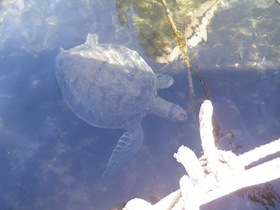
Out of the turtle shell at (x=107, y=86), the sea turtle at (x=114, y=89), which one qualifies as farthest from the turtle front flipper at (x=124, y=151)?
the turtle shell at (x=107, y=86)

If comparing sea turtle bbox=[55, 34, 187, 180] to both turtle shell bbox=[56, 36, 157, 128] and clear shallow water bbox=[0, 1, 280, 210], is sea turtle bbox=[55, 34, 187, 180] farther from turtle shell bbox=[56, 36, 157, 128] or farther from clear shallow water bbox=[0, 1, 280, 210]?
clear shallow water bbox=[0, 1, 280, 210]

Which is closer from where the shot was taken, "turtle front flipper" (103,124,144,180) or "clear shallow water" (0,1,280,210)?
"clear shallow water" (0,1,280,210)

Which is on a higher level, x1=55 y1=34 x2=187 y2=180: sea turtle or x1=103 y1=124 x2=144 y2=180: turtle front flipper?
x1=55 y1=34 x2=187 y2=180: sea turtle

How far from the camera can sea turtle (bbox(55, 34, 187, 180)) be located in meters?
4.07

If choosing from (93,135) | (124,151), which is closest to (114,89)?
(93,135)

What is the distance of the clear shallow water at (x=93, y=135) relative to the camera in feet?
11.7

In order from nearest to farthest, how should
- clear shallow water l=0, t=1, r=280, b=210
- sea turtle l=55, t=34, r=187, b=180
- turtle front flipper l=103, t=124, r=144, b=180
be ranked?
clear shallow water l=0, t=1, r=280, b=210 → turtle front flipper l=103, t=124, r=144, b=180 → sea turtle l=55, t=34, r=187, b=180

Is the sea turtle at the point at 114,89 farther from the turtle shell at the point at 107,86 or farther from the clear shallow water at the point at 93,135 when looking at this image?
the clear shallow water at the point at 93,135

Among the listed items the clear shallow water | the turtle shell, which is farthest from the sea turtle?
the clear shallow water

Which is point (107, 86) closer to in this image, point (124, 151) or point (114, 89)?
point (114, 89)

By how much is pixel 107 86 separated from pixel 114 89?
0.34ft

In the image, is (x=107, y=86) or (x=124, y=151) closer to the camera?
(x=124, y=151)

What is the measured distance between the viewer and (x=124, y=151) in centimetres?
372

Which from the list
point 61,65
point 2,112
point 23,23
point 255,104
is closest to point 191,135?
point 255,104
